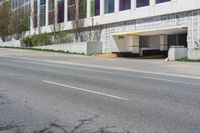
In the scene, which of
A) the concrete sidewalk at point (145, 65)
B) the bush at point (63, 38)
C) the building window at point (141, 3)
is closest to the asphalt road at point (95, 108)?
the concrete sidewalk at point (145, 65)

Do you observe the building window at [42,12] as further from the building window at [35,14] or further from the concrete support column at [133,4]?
the concrete support column at [133,4]

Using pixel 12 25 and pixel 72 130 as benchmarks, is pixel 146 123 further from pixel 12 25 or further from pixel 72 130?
pixel 12 25

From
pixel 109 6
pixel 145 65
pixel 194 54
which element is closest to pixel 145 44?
pixel 109 6

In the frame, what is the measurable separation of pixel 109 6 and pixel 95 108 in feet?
120

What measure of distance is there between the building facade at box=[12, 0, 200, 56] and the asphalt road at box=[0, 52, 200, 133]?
73.0 feet

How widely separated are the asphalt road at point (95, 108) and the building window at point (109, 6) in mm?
31208

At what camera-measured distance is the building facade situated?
3556 cm

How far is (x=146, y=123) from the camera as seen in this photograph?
8.10 m

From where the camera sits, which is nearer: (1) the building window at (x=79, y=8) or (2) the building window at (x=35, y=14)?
(1) the building window at (x=79, y=8)

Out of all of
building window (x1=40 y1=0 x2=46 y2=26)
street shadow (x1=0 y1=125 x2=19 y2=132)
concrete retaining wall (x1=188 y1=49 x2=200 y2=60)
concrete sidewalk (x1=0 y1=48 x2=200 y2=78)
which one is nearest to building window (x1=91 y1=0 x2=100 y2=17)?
building window (x1=40 y1=0 x2=46 y2=26)

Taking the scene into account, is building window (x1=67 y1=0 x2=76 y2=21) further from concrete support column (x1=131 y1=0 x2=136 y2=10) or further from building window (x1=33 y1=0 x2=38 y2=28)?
building window (x1=33 y1=0 x2=38 y2=28)

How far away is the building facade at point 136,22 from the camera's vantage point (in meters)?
35.6

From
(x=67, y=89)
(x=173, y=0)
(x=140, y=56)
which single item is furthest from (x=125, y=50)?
(x=67, y=89)

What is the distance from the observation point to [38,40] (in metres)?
56.0
